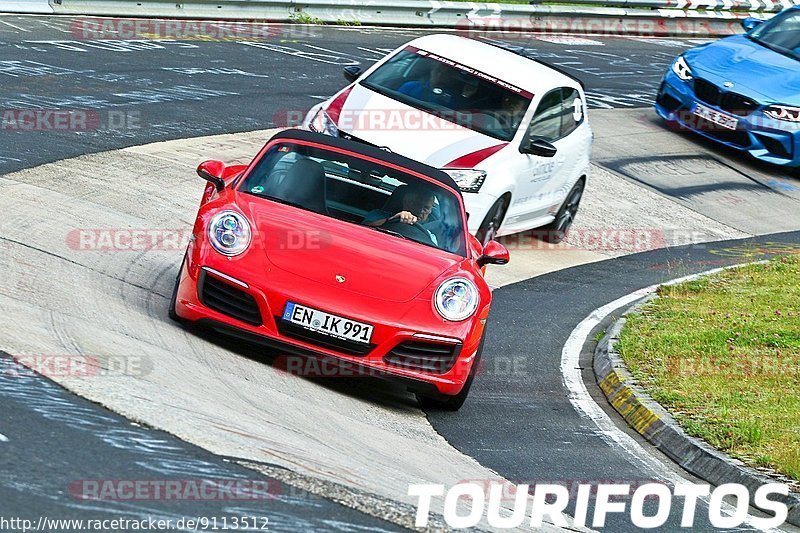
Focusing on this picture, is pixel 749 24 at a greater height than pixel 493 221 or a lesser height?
greater

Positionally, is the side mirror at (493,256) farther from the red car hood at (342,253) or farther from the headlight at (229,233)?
the headlight at (229,233)

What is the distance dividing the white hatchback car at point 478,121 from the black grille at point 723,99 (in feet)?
16.4

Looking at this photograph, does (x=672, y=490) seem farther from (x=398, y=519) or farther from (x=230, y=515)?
(x=230, y=515)

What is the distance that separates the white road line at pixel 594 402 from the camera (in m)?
8.14

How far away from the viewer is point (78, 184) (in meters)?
11.7

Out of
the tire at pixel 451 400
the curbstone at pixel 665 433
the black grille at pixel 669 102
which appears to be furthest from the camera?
the black grille at pixel 669 102

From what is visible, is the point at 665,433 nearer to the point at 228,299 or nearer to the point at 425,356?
the point at 425,356

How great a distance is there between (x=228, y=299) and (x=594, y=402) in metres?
2.94

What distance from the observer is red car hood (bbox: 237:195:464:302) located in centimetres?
798

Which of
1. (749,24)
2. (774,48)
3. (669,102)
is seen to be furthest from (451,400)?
(749,24)

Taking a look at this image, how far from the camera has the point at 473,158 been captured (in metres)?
12.3

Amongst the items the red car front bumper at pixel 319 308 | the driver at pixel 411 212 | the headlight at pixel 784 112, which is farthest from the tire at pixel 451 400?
the headlight at pixel 784 112

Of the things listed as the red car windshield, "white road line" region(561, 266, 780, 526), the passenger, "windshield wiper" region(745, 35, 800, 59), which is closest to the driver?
the red car windshield

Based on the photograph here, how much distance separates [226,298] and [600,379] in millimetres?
3314
